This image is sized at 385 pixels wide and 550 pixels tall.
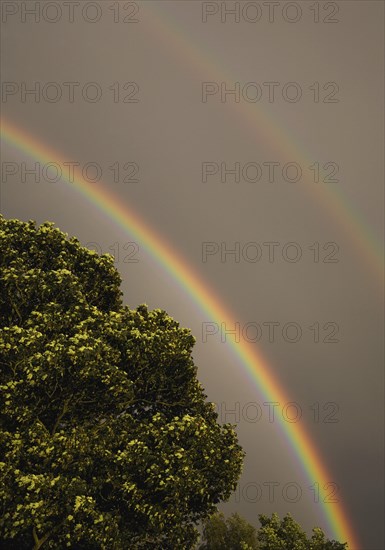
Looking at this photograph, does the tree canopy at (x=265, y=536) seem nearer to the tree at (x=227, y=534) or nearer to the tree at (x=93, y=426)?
the tree at (x=227, y=534)

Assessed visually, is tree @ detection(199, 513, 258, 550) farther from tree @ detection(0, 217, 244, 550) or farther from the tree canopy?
tree @ detection(0, 217, 244, 550)

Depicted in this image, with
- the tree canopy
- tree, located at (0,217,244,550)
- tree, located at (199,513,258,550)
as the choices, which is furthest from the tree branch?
tree, located at (199,513,258,550)

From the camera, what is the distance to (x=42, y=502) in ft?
47.3

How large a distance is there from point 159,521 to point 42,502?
3.98 m

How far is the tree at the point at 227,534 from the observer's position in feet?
167

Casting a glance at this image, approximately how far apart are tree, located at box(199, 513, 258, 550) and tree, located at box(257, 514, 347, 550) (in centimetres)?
567

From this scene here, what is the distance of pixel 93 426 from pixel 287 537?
111 ft

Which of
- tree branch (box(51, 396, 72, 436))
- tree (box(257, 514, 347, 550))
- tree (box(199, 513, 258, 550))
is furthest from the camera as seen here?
tree (box(199, 513, 258, 550))

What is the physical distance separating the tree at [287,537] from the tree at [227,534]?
5.67 m

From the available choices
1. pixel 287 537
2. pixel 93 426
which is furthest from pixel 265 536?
pixel 93 426

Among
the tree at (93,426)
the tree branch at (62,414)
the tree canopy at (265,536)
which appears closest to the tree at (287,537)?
the tree canopy at (265,536)

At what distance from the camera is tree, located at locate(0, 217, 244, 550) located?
1513 centimetres

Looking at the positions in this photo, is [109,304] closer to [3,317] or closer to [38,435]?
[3,317]

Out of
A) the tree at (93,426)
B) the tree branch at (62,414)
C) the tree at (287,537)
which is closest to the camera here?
the tree at (93,426)
